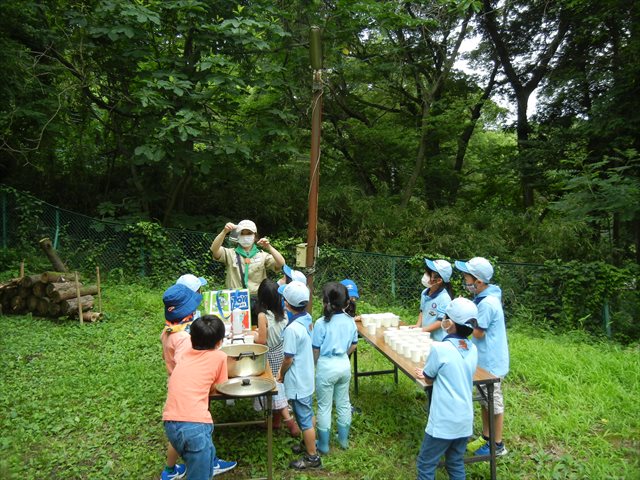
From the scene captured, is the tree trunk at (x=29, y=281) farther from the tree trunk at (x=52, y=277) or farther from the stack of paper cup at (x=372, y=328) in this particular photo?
the stack of paper cup at (x=372, y=328)

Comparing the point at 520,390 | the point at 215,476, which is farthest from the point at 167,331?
the point at 520,390

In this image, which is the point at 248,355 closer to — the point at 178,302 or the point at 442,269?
the point at 178,302

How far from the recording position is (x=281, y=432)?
4.07m

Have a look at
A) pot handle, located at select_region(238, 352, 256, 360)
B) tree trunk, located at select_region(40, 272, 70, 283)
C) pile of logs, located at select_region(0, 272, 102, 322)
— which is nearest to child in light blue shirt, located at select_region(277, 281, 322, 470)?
pot handle, located at select_region(238, 352, 256, 360)

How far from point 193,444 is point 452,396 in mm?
1691

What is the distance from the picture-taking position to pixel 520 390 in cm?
512

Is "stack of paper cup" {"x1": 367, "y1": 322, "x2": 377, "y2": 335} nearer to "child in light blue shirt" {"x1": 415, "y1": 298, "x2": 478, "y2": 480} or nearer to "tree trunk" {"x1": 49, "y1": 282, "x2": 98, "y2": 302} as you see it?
"child in light blue shirt" {"x1": 415, "y1": 298, "x2": 478, "y2": 480}

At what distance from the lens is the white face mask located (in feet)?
15.1

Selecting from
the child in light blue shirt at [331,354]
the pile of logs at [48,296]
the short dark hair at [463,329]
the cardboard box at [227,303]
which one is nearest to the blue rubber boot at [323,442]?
the child in light blue shirt at [331,354]

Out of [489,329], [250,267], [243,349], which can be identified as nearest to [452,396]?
[489,329]

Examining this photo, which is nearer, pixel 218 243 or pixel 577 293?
pixel 218 243

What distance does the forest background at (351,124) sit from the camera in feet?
25.9

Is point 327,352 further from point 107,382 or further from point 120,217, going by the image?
point 120,217

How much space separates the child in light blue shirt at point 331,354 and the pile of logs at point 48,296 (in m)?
4.87
